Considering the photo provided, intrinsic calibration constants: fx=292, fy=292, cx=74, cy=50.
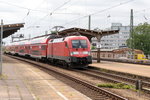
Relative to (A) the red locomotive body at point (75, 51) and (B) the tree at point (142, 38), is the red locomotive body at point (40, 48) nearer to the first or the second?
(A) the red locomotive body at point (75, 51)

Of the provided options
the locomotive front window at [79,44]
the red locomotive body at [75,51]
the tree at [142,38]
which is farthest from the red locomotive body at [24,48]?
the tree at [142,38]

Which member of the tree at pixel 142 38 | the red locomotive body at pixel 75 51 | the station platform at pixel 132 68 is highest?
the tree at pixel 142 38

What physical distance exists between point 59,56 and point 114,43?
6501 inches

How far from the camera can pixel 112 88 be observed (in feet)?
48.1

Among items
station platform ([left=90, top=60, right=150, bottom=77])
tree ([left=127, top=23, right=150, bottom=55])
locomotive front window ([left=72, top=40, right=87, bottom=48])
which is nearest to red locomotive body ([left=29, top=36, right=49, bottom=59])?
station platform ([left=90, top=60, right=150, bottom=77])

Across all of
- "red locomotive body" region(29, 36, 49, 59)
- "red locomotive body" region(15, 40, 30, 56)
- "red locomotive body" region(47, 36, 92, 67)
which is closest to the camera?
"red locomotive body" region(47, 36, 92, 67)

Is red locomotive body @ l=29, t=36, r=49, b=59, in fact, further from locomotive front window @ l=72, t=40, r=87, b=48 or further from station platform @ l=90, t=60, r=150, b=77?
locomotive front window @ l=72, t=40, r=87, b=48

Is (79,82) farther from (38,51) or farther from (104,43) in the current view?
(104,43)

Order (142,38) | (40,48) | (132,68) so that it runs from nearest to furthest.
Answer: (132,68)
(40,48)
(142,38)

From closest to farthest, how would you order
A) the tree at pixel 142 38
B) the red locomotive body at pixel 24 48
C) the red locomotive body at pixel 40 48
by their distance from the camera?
1. the red locomotive body at pixel 40 48
2. the red locomotive body at pixel 24 48
3. the tree at pixel 142 38

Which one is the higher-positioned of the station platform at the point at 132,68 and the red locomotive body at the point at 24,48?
the red locomotive body at the point at 24,48

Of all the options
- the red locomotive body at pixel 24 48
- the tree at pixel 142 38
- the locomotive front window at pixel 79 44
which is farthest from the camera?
the tree at pixel 142 38

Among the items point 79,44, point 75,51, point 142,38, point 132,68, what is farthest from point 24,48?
point 142,38

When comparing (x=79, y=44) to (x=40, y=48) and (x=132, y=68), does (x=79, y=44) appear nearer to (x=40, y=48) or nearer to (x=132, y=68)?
(x=132, y=68)
